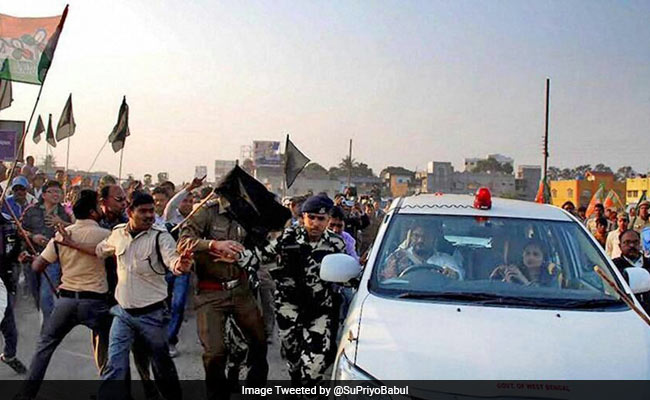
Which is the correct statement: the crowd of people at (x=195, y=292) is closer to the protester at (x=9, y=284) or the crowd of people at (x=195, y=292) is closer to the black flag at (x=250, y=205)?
the black flag at (x=250, y=205)

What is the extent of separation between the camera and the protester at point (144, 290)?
15.6 feet

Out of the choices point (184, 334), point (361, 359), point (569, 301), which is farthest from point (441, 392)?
point (184, 334)

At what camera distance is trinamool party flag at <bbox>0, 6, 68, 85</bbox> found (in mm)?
7934

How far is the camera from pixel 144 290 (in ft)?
15.8

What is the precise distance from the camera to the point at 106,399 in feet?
15.1

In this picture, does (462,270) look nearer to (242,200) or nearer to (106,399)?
(242,200)

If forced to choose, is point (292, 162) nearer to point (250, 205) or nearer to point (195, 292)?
point (250, 205)

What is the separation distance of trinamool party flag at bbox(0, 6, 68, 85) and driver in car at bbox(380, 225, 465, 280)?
5.48 metres

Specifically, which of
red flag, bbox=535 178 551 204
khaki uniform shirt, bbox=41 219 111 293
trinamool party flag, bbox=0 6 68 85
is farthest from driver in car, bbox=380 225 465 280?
red flag, bbox=535 178 551 204

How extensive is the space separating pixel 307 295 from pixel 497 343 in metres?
2.09

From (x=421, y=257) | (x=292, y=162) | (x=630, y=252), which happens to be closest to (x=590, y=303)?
(x=421, y=257)

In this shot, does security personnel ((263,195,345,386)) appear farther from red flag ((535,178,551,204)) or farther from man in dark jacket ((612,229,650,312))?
red flag ((535,178,551,204))

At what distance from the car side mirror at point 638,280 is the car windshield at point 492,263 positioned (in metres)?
0.20

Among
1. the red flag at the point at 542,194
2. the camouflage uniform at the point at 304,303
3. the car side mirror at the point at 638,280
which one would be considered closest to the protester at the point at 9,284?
the camouflage uniform at the point at 304,303
